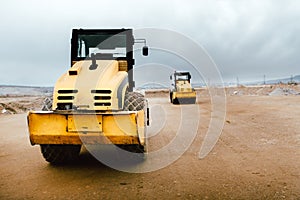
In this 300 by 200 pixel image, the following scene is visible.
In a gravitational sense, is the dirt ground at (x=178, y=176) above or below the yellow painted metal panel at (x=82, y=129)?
below

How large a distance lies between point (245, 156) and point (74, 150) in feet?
11.4

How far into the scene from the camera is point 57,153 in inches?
229

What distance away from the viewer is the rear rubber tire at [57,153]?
18.6ft

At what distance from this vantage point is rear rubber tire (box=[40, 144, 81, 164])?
5.68m

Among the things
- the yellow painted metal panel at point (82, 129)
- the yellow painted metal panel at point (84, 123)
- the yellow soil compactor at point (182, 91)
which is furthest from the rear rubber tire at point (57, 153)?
the yellow soil compactor at point (182, 91)

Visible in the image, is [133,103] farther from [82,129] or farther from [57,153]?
[57,153]

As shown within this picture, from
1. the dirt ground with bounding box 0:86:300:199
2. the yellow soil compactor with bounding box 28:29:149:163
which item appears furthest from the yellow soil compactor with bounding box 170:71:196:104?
the yellow soil compactor with bounding box 28:29:149:163

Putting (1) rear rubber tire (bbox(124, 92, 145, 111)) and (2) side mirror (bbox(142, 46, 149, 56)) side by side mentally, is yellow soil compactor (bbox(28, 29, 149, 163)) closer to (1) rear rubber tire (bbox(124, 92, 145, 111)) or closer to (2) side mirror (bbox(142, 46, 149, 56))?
(1) rear rubber tire (bbox(124, 92, 145, 111))

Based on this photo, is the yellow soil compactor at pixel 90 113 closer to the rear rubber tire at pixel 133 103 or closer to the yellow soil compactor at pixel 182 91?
the rear rubber tire at pixel 133 103

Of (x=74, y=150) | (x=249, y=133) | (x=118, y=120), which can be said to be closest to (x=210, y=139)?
(x=249, y=133)

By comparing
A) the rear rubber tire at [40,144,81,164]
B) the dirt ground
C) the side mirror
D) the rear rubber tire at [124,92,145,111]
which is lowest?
the dirt ground

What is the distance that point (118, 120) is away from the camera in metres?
4.68

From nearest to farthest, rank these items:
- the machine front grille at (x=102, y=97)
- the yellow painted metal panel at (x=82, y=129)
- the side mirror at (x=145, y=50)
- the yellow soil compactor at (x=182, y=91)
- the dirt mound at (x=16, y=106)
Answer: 1. the yellow painted metal panel at (x=82, y=129)
2. the machine front grille at (x=102, y=97)
3. the side mirror at (x=145, y=50)
4. the dirt mound at (x=16, y=106)
5. the yellow soil compactor at (x=182, y=91)

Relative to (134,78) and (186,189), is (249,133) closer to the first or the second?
(134,78)
